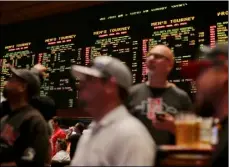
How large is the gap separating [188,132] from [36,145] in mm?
1213

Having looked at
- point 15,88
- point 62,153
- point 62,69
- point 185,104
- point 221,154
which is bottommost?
point 62,153

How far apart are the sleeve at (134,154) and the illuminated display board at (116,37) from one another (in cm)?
200

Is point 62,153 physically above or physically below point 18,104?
below

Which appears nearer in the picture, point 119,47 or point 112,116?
point 112,116

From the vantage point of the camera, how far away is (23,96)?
2598mm

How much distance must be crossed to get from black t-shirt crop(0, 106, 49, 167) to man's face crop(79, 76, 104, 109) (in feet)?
2.34

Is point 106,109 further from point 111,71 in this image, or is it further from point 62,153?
point 62,153

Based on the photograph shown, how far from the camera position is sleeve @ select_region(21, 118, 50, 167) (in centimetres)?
231

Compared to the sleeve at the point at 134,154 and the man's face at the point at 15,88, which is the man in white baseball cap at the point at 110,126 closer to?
the sleeve at the point at 134,154

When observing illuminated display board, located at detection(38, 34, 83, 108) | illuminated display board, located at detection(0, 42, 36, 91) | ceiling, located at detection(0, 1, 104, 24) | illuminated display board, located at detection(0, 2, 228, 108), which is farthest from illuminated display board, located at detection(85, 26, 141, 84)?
illuminated display board, located at detection(0, 42, 36, 91)

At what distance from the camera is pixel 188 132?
1550mm

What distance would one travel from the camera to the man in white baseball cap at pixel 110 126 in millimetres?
1554

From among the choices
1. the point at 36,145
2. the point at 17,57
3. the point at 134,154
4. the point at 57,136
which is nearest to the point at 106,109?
the point at 134,154

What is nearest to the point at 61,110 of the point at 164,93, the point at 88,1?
the point at 88,1
